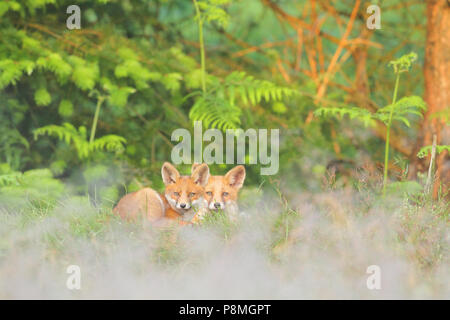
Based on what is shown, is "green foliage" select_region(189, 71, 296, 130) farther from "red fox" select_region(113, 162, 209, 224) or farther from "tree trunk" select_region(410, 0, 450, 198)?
"tree trunk" select_region(410, 0, 450, 198)

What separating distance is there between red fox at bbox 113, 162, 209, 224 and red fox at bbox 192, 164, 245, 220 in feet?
0.15

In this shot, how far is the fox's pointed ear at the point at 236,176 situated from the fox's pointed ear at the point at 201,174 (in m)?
0.13

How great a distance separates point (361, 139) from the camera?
653 centimetres

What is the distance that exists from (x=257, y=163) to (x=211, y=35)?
86.1 inches

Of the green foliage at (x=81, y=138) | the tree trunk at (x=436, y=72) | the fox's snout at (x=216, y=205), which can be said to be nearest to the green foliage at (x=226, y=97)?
the green foliage at (x=81, y=138)

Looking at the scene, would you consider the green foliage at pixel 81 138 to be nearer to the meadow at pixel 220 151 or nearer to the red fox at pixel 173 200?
the meadow at pixel 220 151

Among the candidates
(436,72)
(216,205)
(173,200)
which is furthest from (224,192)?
(436,72)

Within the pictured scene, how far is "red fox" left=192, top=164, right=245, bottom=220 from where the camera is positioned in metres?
3.63

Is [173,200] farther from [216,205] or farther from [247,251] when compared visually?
[247,251]

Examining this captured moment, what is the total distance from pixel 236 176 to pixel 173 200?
1.35ft

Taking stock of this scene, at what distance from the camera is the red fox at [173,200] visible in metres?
3.64

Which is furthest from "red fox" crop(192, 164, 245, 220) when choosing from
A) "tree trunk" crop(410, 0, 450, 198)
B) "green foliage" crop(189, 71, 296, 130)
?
"tree trunk" crop(410, 0, 450, 198)
